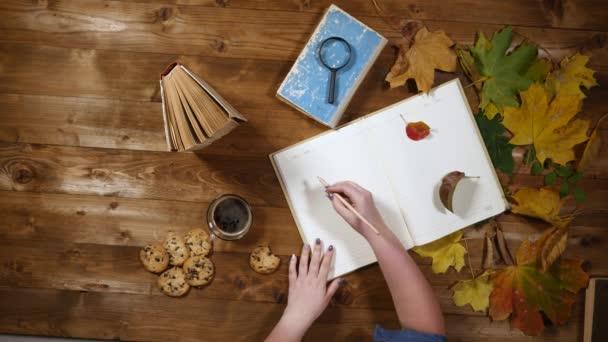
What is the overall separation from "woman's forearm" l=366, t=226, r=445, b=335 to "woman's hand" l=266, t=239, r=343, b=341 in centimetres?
17

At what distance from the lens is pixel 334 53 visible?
1.39m

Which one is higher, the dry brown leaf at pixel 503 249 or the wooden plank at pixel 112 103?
the wooden plank at pixel 112 103

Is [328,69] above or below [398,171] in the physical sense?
above

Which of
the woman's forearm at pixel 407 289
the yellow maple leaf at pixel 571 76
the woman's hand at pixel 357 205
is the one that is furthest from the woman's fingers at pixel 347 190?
the yellow maple leaf at pixel 571 76

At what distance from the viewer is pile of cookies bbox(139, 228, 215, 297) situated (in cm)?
138

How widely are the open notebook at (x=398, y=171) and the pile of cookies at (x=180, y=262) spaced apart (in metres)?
0.28

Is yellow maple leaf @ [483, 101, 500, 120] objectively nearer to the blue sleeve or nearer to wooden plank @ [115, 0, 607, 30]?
wooden plank @ [115, 0, 607, 30]

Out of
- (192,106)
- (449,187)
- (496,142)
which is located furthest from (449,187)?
(192,106)

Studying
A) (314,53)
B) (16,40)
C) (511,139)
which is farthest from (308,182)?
(16,40)

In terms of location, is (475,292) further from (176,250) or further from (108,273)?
(108,273)

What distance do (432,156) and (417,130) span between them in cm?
9

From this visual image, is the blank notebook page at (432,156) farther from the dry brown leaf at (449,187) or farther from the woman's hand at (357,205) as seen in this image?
the woman's hand at (357,205)

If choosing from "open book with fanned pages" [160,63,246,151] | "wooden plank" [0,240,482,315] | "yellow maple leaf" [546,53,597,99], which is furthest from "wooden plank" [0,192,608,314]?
"yellow maple leaf" [546,53,597,99]

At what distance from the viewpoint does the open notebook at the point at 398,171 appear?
1403 millimetres
